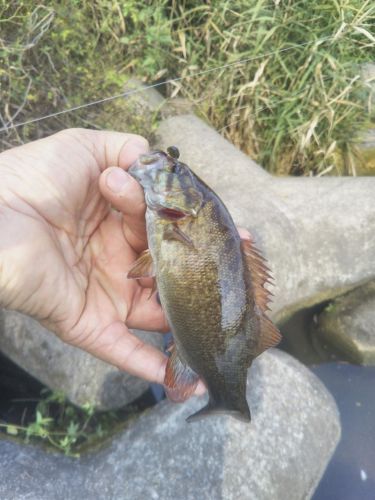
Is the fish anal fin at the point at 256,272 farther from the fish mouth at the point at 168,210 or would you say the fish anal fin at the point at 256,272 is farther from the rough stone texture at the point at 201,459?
the rough stone texture at the point at 201,459

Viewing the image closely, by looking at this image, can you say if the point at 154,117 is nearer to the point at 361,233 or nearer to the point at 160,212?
the point at 361,233

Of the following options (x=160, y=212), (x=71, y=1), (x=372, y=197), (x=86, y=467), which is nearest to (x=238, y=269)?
(x=160, y=212)

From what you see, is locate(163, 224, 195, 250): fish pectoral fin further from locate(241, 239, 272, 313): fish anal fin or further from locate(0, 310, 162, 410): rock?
locate(0, 310, 162, 410): rock

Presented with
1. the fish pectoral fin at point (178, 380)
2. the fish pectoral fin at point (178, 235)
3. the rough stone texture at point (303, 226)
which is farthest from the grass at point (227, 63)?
the fish pectoral fin at point (178, 380)

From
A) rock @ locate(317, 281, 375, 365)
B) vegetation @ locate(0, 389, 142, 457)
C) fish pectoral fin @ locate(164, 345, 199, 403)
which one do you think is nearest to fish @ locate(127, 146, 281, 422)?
fish pectoral fin @ locate(164, 345, 199, 403)

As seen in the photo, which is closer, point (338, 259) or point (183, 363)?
point (183, 363)
